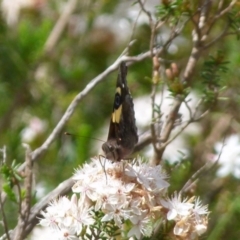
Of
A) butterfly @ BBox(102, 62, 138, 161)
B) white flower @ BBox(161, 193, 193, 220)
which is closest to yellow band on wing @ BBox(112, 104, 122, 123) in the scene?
butterfly @ BBox(102, 62, 138, 161)

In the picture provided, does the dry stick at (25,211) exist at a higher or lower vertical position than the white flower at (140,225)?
higher

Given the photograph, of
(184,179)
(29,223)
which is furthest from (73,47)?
(29,223)

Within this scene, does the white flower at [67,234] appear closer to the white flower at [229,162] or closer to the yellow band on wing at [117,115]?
the yellow band on wing at [117,115]

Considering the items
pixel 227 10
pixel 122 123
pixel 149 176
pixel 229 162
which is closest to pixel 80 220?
pixel 149 176

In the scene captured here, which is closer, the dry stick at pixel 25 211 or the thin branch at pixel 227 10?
the dry stick at pixel 25 211

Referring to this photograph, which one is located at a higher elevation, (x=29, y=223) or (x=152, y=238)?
(x=29, y=223)

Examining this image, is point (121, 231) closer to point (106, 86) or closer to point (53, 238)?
point (53, 238)

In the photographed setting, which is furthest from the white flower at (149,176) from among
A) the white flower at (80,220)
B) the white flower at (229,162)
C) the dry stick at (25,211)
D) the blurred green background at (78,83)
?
the white flower at (229,162)
